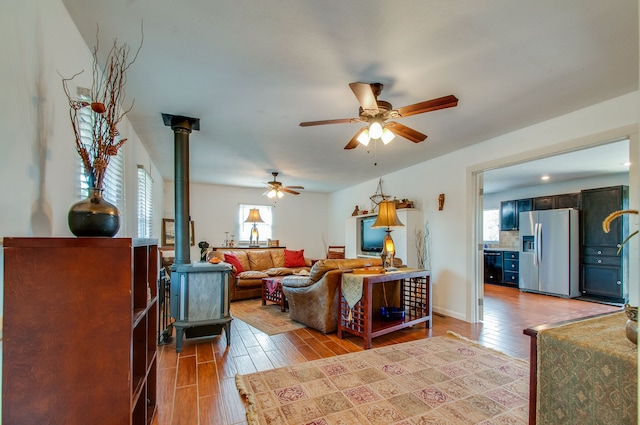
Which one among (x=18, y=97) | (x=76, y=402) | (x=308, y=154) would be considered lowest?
(x=76, y=402)

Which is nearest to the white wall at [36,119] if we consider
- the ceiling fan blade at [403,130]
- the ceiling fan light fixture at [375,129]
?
the ceiling fan light fixture at [375,129]

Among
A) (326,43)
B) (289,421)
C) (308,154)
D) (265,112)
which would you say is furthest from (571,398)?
(308,154)

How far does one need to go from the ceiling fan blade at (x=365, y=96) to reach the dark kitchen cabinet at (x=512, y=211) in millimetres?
6323

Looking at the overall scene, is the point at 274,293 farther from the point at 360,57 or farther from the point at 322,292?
the point at 360,57

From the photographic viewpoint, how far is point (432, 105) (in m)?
2.15

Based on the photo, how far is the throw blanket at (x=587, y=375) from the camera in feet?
3.18

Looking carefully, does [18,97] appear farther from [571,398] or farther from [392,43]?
[571,398]

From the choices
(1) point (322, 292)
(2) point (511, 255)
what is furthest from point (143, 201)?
(2) point (511, 255)

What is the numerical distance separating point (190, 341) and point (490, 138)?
4.20 m

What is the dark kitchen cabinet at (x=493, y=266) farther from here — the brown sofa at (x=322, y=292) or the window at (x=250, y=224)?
the window at (x=250, y=224)

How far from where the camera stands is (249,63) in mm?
2117

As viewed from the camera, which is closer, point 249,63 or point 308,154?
point 249,63

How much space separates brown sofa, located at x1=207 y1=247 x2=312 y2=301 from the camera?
209 inches

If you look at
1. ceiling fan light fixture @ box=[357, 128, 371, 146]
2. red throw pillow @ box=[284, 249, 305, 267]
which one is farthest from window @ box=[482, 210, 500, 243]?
ceiling fan light fixture @ box=[357, 128, 371, 146]
